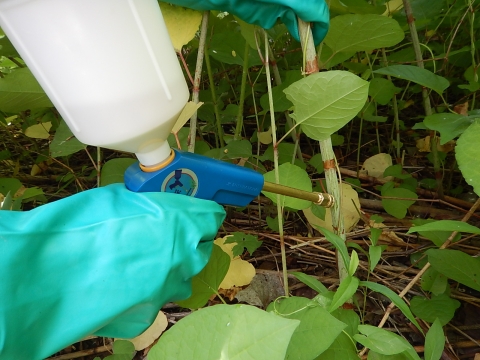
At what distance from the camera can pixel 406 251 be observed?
2.55 feet

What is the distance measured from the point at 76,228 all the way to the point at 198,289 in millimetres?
252

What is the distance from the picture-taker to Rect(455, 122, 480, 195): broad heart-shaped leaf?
1.24 ft

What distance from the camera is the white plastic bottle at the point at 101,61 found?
27 cm

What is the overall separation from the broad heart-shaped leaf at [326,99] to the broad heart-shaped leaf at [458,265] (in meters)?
0.26

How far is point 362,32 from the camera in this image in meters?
0.48

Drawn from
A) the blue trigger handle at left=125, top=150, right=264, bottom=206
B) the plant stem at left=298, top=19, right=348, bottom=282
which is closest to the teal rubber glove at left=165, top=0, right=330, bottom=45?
the plant stem at left=298, top=19, right=348, bottom=282

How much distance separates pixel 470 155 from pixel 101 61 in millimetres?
375

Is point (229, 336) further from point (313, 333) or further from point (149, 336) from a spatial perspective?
point (149, 336)

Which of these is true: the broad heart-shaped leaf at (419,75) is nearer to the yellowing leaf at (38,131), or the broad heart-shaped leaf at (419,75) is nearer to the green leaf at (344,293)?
the green leaf at (344,293)

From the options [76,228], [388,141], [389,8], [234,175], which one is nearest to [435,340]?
[234,175]

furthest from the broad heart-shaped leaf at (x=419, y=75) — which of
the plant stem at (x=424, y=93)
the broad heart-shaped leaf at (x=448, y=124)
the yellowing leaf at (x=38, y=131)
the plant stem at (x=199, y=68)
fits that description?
the yellowing leaf at (x=38, y=131)

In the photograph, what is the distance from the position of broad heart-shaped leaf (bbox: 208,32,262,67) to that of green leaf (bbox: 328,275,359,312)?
50 cm

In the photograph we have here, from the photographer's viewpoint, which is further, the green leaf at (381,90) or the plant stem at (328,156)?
the green leaf at (381,90)

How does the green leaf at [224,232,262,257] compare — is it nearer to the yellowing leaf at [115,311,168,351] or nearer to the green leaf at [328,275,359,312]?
the yellowing leaf at [115,311,168,351]
